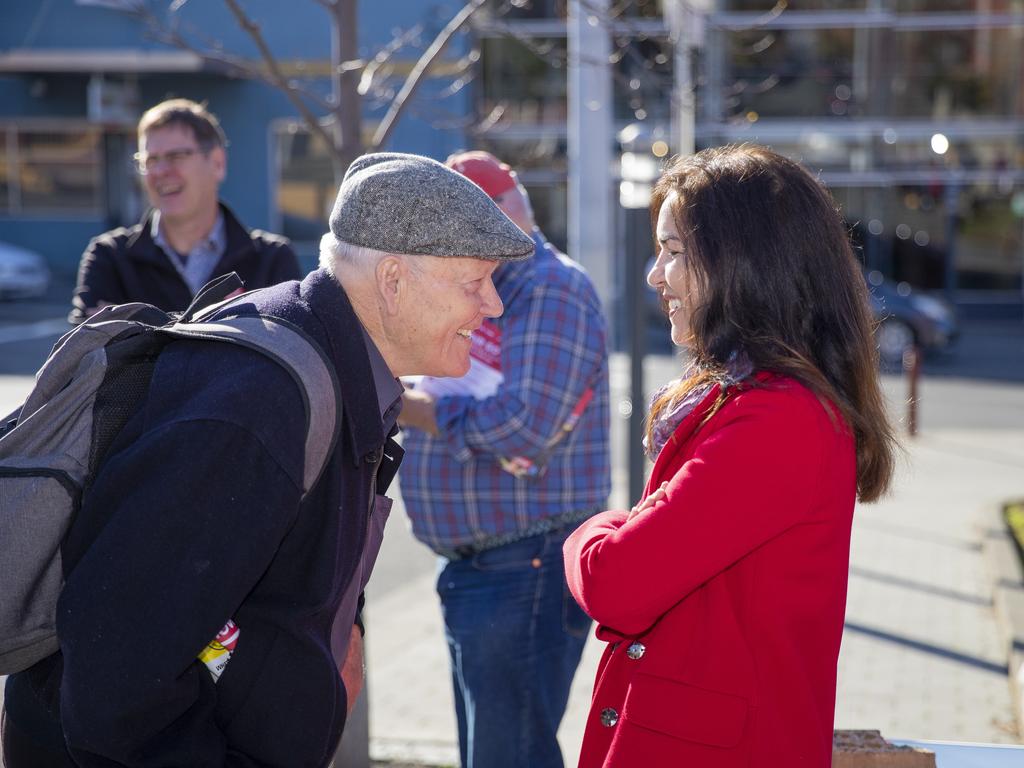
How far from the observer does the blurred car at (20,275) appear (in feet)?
71.3

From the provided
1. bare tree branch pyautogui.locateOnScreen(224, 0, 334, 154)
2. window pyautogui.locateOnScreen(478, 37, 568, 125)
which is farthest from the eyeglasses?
window pyautogui.locateOnScreen(478, 37, 568, 125)

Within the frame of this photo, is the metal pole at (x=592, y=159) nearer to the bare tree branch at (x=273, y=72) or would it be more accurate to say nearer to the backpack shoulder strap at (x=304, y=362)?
the bare tree branch at (x=273, y=72)

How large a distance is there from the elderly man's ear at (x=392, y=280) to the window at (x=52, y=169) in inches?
937

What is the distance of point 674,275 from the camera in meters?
2.19

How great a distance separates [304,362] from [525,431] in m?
1.35

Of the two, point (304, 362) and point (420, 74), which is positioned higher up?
point (420, 74)

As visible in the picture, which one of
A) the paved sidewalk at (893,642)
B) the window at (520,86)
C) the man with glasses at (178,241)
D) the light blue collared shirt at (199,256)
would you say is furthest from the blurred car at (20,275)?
the light blue collared shirt at (199,256)

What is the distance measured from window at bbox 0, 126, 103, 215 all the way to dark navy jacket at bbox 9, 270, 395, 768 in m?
A: 23.9

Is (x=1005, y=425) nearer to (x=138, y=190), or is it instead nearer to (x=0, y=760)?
(x=0, y=760)

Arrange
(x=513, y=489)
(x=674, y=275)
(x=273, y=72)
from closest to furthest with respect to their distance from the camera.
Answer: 1. (x=674, y=275)
2. (x=513, y=489)
3. (x=273, y=72)

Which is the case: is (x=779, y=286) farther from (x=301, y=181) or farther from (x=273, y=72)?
(x=301, y=181)

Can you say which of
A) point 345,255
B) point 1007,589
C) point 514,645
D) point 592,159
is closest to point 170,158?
point 514,645

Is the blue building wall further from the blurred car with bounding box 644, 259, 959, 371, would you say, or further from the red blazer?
the red blazer

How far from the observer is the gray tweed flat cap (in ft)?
6.15
